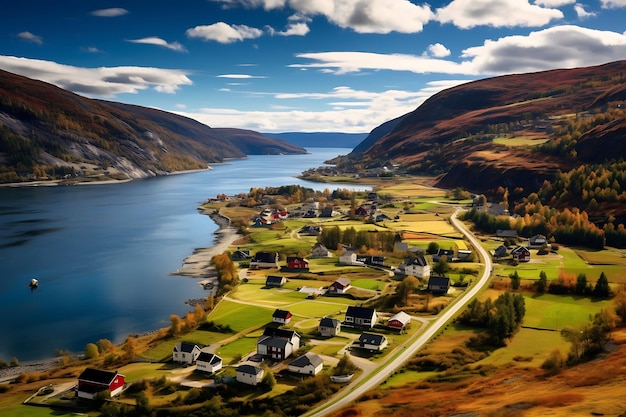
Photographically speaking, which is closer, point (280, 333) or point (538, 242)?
point (280, 333)

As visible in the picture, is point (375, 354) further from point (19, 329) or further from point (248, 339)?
point (19, 329)

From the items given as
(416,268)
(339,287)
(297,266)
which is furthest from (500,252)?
(297,266)

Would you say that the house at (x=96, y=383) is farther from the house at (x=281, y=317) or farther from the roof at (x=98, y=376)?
the house at (x=281, y=317)

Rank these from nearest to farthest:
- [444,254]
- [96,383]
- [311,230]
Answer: [96,383] < [444,254] < [311,230]

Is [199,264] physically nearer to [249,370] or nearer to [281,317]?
[281,317]

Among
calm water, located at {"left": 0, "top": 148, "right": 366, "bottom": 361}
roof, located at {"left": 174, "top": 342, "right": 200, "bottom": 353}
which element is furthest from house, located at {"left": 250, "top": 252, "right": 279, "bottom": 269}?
roof, located at {"left": 174, "top": 342, "right": 200, "bottom": 353}

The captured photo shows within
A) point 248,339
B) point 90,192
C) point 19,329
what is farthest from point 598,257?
point 90,192

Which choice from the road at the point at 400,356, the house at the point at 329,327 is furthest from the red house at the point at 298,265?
the house at the point at 329,327
